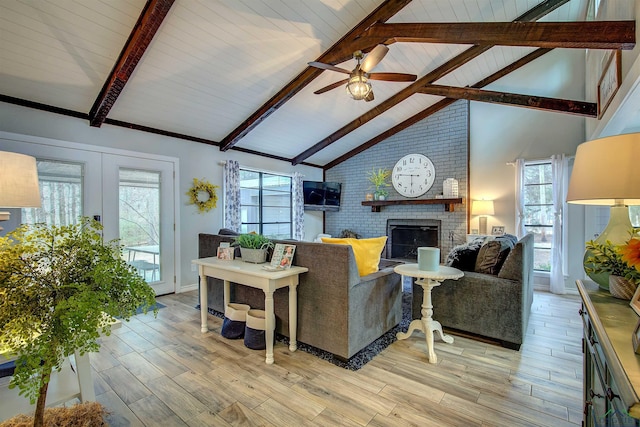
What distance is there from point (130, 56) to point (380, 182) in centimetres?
465

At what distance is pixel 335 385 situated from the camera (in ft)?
6.82

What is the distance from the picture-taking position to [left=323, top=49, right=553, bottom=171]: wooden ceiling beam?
4.80 meters

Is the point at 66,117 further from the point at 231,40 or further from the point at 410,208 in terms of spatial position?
the point at 410,208

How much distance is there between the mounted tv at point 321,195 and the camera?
673 cm

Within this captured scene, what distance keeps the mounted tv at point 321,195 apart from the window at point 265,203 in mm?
400

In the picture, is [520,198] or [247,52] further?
[520,198]

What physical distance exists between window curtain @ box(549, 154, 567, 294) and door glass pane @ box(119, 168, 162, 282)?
5.98 m

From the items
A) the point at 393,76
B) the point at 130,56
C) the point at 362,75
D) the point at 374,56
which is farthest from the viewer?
the point at 393,76

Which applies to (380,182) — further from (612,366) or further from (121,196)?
(612,366)

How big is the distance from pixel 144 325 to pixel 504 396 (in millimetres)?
3344

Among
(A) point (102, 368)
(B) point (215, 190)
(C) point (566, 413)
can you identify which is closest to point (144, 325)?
(A) point (102, 368)

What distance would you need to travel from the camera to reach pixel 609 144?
3.52 feet

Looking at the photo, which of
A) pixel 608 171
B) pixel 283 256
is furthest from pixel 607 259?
pixel 283 256

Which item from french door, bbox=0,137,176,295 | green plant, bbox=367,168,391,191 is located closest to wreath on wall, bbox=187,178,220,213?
french door, bbox=0,137,176,295
